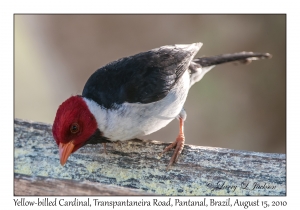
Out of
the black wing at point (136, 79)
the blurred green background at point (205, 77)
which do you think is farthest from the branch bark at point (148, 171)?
the blurred green background at point (205, 77)

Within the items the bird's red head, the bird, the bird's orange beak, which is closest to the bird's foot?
the bird

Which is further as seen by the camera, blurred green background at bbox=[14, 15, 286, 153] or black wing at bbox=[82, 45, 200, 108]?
blurred green background at bbox=[14, 15, 286, 153]

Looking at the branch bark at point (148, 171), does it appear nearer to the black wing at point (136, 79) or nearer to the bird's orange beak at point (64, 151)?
the bird's orange beak at point (64, 151)

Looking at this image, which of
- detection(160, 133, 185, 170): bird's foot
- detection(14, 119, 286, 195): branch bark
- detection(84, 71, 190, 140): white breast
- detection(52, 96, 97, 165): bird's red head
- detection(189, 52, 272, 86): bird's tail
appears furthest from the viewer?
detection(189, 52, 272, 86): bird's tail

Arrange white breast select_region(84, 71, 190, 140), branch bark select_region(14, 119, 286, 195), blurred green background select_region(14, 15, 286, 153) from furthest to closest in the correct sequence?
blurred green background select_region(14, 15, 286, 153) → white breast select_region(84, 71, 190, 140) → branch bark select_region(14, 119, 286, 195)

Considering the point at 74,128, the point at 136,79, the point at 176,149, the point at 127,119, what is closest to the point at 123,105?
the point at 127,119

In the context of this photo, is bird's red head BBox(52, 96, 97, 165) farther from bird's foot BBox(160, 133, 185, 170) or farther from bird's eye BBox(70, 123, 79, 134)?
bird's foot BBox(160, 133, 185, 170)

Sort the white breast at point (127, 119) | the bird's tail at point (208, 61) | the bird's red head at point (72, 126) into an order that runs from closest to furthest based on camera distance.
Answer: the bird's red head at point (72, 126), the white breast at point (127, 119), the bird's tail at point (208, 61)

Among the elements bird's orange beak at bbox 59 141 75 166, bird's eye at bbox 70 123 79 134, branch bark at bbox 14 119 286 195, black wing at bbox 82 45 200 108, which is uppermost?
black wing at bbox 82 45 200 108
